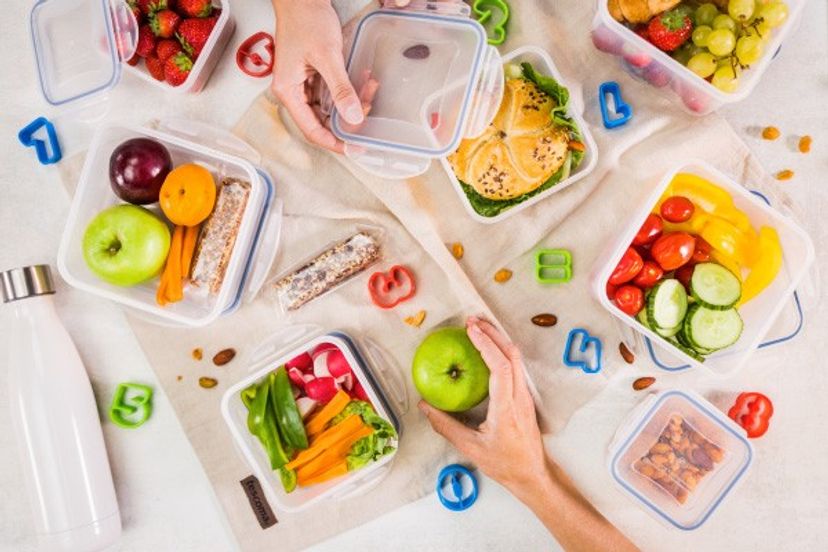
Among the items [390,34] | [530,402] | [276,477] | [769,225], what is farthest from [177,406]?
[769,225]

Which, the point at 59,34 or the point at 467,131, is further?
the point at 59,34

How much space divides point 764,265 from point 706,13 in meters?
0.48

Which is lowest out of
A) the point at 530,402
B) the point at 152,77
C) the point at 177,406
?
the point at 177,406

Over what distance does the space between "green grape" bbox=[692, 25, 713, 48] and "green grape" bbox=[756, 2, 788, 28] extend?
0.30 feet

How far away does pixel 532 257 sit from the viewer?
147 centimetres

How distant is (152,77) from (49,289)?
49 cm

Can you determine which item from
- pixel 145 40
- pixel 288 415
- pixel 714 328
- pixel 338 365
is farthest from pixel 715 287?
pixel 145 40

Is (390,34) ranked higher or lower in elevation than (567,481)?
higher

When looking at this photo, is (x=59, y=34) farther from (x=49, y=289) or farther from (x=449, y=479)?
(x=449, y=479)

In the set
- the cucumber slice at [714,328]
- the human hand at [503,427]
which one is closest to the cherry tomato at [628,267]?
the cucumber slice at [714,328]

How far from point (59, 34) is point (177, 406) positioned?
832 millimetres

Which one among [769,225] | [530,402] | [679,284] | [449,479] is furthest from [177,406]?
[769,225]

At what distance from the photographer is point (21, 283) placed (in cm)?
142

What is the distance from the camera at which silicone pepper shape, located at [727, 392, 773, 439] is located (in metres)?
1.42
